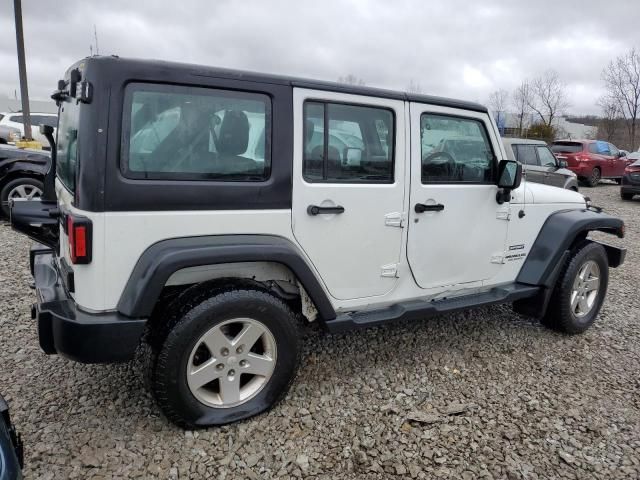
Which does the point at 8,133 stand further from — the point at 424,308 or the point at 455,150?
the point at 424,308

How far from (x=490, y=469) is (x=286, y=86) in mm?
2239

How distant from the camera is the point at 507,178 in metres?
3.41

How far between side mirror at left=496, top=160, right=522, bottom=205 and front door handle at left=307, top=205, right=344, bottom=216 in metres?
1.35

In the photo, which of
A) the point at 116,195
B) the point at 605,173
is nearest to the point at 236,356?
the point at 116,195

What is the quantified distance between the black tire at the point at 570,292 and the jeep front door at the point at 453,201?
65 centimetres

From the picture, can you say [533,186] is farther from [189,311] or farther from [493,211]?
[189,311]

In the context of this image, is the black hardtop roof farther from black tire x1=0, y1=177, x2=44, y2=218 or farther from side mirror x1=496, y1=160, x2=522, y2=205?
black tire x1=0, y1=177, x2=44, y2=218

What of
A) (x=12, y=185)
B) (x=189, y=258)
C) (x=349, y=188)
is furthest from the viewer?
(x=12, y=185)

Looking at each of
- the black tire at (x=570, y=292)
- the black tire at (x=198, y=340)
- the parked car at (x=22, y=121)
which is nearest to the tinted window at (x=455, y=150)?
the black tire at (x=570, y=292)

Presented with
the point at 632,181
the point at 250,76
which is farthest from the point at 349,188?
the point at 632,181

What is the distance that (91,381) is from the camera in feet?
10.1

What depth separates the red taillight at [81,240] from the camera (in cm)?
219

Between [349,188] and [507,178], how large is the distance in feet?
4.24

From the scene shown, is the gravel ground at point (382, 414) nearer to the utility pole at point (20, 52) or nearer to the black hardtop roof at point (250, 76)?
the black hardtop roof at point (250, 76)
